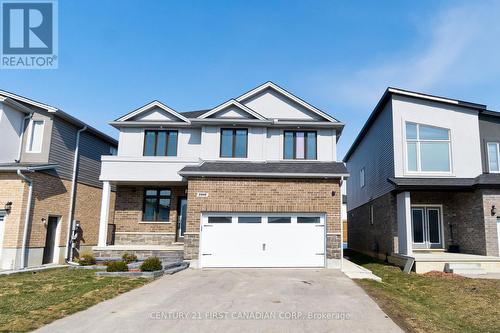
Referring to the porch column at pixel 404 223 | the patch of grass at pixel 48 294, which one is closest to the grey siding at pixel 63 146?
the patch of grass at pixel 48 294

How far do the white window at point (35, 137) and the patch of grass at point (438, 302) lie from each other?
605 inches

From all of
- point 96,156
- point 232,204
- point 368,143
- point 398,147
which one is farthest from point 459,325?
point 96,156

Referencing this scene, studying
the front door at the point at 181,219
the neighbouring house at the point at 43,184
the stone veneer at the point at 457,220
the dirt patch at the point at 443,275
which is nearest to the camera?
the dirt patch at the point at 443,275

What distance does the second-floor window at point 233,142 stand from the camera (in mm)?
16547

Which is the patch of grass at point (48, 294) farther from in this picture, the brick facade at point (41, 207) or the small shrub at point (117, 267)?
the brick facade at point (41, 207)

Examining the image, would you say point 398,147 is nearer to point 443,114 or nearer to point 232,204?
point 443,114

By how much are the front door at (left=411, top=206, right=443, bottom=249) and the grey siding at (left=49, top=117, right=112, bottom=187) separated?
56.1 ft

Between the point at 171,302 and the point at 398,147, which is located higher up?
the point at 398,147

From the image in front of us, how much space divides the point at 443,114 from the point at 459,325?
11870mm

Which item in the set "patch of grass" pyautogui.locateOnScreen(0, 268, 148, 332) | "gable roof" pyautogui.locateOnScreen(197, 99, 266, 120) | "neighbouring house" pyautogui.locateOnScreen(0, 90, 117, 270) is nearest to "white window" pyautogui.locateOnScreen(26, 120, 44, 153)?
"neighbouring house" pyautogui.locateOnScreen(0, 90, 117, 270)

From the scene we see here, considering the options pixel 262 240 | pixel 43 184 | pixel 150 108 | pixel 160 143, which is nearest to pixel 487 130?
pixel 262 240

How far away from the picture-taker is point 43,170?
1550cm

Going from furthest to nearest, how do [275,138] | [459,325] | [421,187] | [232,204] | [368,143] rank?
[368,143] < [275,138] < [421,187] < [232,204] < [459,325]

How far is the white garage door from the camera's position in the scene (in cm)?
1352
